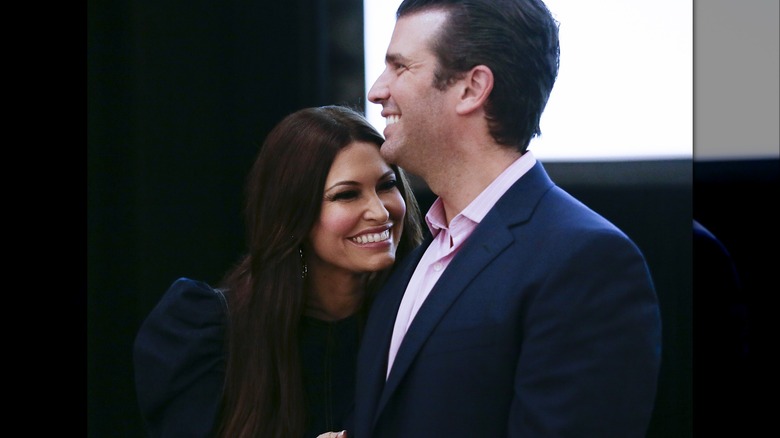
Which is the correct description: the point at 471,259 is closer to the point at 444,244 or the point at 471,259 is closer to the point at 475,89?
the point at 444,244

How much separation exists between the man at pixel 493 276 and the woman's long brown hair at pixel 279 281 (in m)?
0.15

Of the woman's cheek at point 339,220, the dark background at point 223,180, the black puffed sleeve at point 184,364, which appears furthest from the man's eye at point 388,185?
the black puffed sleeve at point 184,364

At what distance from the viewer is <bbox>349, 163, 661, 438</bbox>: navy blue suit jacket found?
8.48 feet

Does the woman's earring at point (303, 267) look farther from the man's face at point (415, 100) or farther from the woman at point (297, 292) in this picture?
the man's face at point (415, 100)

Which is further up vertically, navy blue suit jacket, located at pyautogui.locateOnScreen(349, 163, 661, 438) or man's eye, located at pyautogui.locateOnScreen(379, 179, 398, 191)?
man's eye, located at pyautogui.locateOnScreen(379, 179, 398, 191)

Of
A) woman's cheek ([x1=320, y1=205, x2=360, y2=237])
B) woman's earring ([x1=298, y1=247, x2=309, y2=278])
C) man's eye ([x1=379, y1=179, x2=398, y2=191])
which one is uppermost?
man's eye ([x1=379, y1=179, x2=398, y2=191])

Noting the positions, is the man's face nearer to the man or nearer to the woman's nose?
the man

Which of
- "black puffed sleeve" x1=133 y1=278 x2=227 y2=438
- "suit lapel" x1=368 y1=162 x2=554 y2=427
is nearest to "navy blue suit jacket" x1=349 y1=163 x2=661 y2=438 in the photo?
"suit lapel" x1=368 y1=162 x2=554 y2=427

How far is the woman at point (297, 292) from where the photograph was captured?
9.70 ft

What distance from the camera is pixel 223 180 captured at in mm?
3232

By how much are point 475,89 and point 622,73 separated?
572 millimetres

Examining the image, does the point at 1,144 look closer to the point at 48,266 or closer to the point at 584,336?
the point at 48,266

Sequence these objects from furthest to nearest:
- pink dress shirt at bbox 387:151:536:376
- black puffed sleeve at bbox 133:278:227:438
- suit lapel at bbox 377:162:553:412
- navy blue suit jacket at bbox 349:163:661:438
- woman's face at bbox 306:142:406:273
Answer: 1. black puffed sleeve at bbox 133:278:227:438
2. woman's face at bbox 306:142:406:273
3. pink dress shirt at bbox 387:151:536:376
4. suit lapel at bbox 377:162:553:412
5. navy blue suit jacket at bbox 349:163:661:438

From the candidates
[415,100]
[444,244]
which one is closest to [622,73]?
[415,100]
